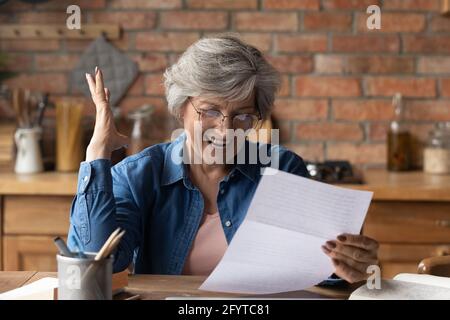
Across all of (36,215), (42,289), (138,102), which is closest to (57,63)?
(138,102)

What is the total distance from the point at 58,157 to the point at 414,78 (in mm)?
1476

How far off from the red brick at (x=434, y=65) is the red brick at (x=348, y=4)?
306mm

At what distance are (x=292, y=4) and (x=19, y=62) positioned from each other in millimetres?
1154

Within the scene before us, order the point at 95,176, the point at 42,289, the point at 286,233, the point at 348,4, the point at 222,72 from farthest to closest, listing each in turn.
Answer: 1. the point at 348,4
2. the point at 222,72
3. the point at 95,176
4. the point at 42,289
5. the point at 286,233

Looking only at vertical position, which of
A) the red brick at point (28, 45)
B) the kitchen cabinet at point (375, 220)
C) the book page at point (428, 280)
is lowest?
the kitchen cabinet at point (375, 220)

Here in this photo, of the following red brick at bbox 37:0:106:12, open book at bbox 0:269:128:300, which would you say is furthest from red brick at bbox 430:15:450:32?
open book at bbox 0:269:128:300

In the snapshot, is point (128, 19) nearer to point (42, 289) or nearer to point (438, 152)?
point (438, 152)

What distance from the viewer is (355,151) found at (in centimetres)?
309

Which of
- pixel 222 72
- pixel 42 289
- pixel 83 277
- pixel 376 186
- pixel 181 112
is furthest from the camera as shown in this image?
pixel 376 186

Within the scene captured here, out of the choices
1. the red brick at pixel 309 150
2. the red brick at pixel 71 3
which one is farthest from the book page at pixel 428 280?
the red brick at pixel 71 3

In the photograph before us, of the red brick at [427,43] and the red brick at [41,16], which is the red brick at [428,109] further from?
the red brick at [41,16]

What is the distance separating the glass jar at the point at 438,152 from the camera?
9.57ft

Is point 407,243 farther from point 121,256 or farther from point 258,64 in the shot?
point 121,256

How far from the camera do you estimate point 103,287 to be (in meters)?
1.17
